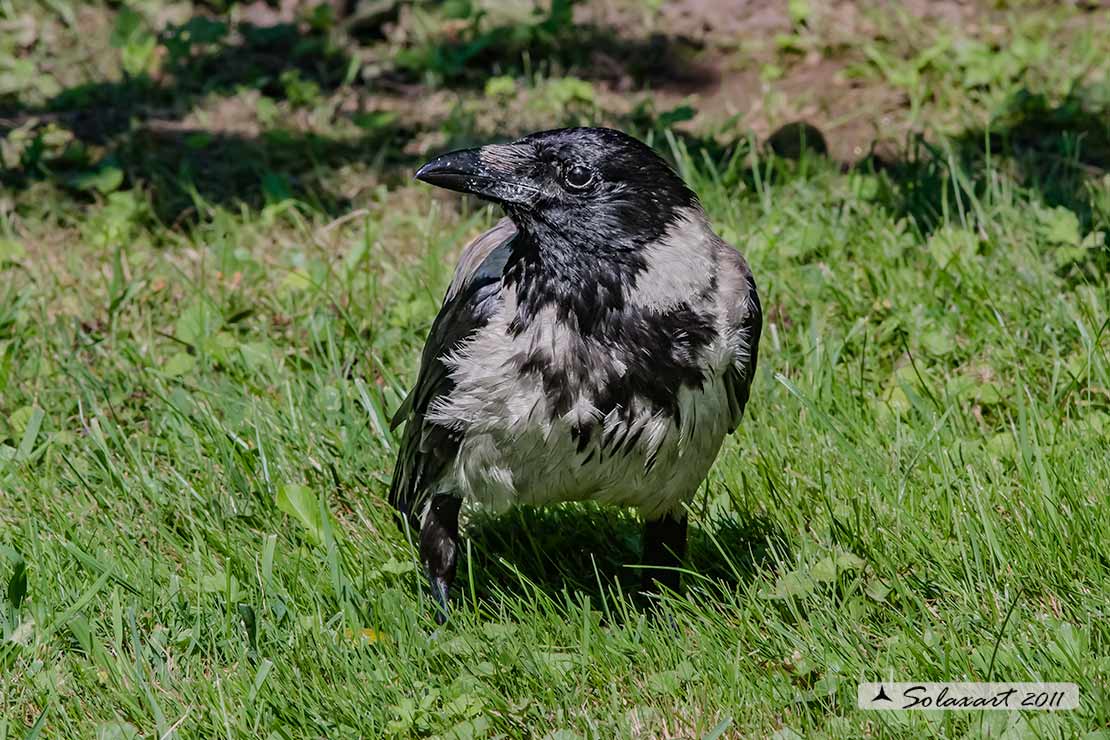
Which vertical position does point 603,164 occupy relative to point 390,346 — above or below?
above

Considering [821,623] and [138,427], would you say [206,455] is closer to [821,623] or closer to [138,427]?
[138,427]

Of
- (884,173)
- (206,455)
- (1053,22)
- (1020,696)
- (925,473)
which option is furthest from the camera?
(1053,22)

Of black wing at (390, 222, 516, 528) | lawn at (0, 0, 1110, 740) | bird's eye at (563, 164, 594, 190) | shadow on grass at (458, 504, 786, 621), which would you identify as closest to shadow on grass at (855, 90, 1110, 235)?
lawn at (0, 0, 1110, 740)

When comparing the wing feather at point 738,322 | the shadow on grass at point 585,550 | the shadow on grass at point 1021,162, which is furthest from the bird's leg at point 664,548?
the shadow on grass at point 1021,162

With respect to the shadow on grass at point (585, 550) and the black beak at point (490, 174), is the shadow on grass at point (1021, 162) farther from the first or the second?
the black beak at point (490, 174)

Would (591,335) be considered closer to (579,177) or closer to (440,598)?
(579,177)

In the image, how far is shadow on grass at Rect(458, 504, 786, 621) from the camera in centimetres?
376

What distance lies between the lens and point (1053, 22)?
650 centimetres

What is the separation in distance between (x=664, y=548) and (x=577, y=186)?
1038 millimetres

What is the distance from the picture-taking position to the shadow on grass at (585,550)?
12.3ft

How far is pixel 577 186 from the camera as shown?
3.32 metres

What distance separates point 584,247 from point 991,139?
9.99ft

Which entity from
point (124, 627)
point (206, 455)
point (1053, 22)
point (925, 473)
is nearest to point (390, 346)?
point (206, 455)

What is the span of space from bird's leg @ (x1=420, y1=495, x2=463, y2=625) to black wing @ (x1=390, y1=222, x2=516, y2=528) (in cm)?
6
